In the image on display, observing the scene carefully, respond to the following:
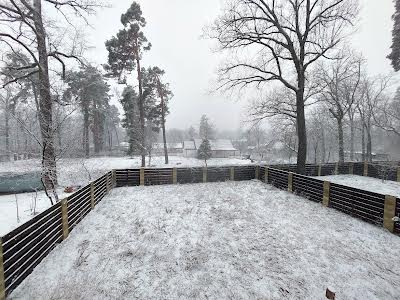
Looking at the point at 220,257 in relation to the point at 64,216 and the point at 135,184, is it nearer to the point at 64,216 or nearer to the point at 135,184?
the point at 64,216

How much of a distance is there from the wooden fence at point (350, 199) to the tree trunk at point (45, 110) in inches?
381

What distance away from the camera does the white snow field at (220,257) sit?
3410mm

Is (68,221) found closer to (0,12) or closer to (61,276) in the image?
(61,276)

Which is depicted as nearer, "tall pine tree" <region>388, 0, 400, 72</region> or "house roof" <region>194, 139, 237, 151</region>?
"tall pine tree" <region>388, 0, 400, 72</region>

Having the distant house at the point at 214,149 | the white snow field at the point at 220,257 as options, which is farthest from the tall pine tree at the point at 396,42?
the distant house at the point at 214,149

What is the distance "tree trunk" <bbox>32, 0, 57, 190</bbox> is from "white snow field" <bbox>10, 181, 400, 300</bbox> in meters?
2.55

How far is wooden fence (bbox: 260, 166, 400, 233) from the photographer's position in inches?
216

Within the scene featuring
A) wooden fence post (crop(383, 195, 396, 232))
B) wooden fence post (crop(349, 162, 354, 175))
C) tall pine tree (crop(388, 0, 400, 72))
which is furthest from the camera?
tall pine tree (crop(388, 0, 400, 72))

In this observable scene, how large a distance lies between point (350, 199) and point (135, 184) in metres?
9.77

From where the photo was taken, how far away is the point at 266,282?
3.59 m

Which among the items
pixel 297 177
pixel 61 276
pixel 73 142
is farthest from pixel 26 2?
pixel 297 177

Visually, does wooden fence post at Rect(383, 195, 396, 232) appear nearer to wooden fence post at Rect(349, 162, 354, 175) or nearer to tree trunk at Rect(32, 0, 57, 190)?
tree trunk at Rect(32, 0, 57, 190)

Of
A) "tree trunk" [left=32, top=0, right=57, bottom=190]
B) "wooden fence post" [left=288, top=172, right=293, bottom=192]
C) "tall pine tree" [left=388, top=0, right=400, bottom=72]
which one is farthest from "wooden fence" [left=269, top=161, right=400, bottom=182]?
"tree trunk" [left=32, top=0, right=57, bottom=190]

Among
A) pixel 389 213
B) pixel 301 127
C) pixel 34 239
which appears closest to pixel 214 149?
pixel 301 127
